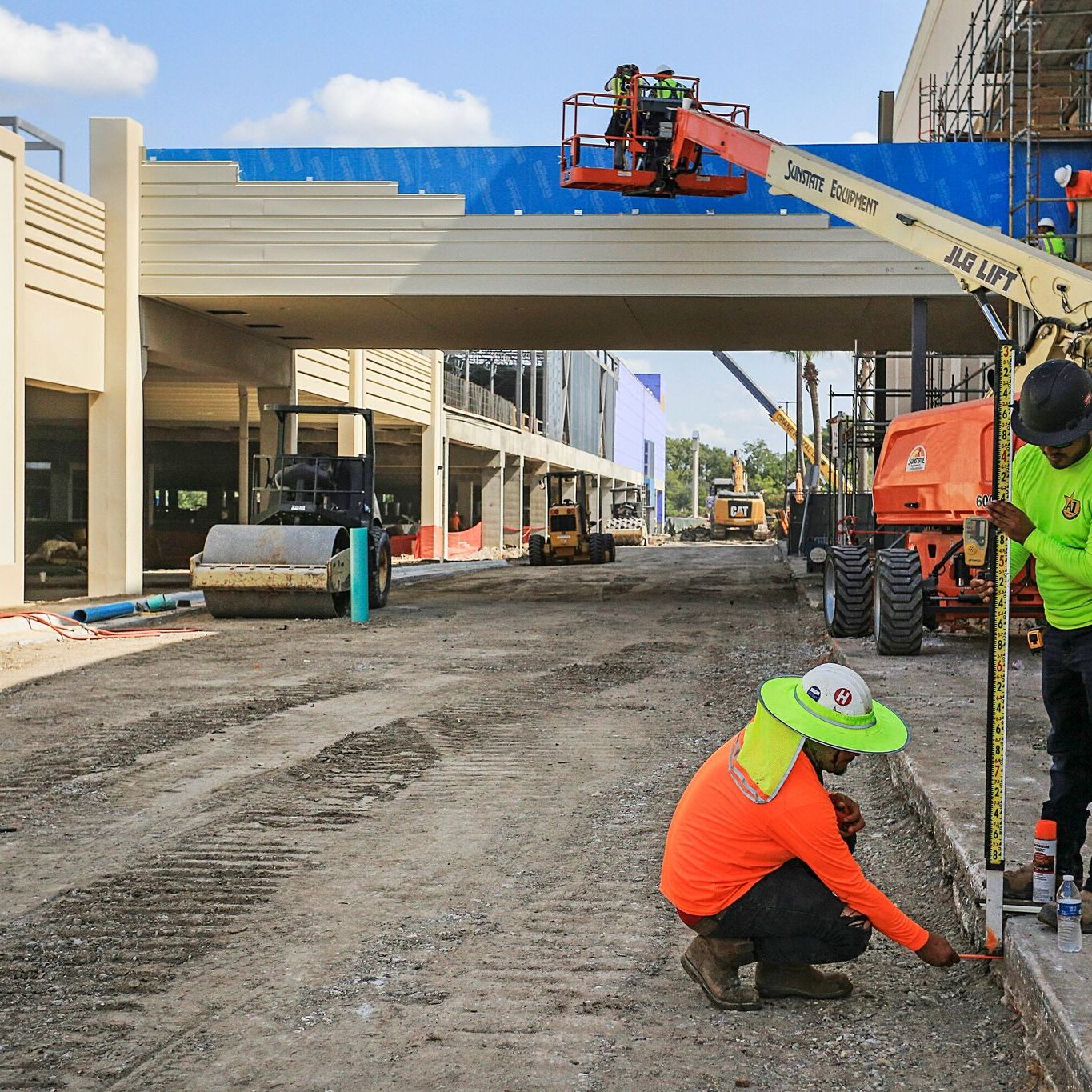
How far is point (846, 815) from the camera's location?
14.4ft

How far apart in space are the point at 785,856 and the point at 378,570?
1566 cm

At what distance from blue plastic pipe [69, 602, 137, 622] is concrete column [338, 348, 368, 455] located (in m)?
13.6

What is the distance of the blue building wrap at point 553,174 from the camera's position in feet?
62.1

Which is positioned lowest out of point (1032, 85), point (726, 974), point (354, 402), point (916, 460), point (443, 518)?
point (726, 974)

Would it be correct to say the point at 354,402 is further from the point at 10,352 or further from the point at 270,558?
the point at 270,558

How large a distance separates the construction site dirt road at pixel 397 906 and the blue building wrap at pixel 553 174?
10430 millimetres

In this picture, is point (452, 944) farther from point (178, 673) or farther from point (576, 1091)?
point (178, 673)

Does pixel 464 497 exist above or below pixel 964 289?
below

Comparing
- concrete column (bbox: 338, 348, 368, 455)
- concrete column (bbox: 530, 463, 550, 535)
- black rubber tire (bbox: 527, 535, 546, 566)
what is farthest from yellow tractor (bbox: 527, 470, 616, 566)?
concrete column (bbox: 530, 463, 550, 535)

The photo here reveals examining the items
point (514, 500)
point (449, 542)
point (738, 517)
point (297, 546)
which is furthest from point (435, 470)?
point (738, 517)

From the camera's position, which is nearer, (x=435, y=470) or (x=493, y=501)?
(x=435, y=470)

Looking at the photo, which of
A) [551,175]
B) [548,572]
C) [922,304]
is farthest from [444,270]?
[548,572]

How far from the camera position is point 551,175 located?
65.6ft

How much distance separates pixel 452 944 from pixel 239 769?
3.49 meters
